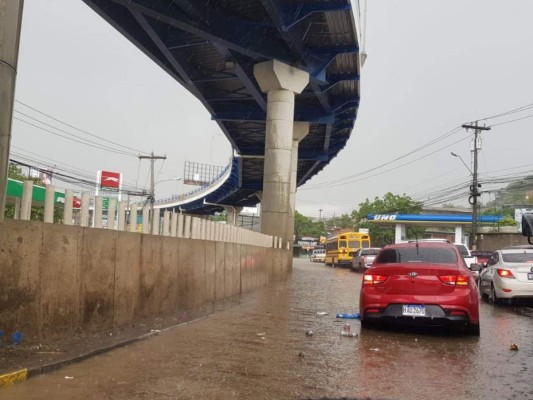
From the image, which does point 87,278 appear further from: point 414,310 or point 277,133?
point 277,133

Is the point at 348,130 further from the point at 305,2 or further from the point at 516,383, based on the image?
the point at 516,383

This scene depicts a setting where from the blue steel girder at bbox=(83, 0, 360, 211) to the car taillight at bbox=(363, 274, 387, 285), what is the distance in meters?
13.9

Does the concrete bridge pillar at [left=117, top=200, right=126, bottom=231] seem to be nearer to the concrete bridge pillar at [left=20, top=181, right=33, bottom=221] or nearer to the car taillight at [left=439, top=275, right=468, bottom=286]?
the concrete bridge pillar at [left=20, top=181, right=33, bottom=221]

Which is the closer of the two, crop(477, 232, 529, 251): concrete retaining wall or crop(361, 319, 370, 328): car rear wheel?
crop(361, 319, 370, 328): car rear wheel

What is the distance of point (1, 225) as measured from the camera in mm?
5887

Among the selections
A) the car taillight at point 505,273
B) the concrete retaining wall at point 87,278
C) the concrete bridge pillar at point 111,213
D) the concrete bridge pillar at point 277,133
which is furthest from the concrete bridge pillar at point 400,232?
the concrete bridge pillar at point 111,213

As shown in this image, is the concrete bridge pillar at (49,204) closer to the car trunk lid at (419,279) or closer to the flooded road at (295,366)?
the flooded road at (295,366)

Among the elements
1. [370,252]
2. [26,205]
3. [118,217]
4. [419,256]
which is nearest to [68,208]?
[26,205]

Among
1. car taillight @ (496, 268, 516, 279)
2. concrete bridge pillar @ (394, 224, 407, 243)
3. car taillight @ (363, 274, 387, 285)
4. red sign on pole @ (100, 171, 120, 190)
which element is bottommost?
car taillight @ (363, 274, 387, 285)

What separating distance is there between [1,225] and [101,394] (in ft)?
7.23

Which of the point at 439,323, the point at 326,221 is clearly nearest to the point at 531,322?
the point at 439,323

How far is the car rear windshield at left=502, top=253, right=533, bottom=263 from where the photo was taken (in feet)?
44.0

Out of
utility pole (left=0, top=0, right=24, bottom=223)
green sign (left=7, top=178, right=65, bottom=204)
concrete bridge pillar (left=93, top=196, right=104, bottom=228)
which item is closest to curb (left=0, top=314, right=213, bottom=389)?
utility pole (left=0, top=0, right=24, bottom=223)

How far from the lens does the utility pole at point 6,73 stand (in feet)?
18.8
